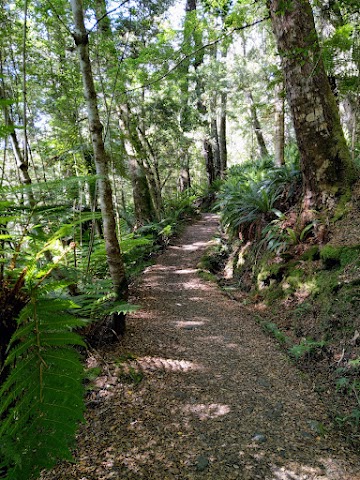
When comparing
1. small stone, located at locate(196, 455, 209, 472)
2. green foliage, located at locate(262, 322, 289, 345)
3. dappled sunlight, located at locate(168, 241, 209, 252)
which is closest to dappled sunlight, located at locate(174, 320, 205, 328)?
green foliage, located at locate(262, 322, 289, 345)

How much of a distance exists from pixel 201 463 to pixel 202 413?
1.73ft

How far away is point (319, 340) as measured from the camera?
3.58m

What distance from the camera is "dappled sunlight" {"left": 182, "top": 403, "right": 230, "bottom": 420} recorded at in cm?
268

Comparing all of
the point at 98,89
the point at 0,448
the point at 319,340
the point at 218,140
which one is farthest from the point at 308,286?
the point at 218,140

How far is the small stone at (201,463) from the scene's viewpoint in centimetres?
214

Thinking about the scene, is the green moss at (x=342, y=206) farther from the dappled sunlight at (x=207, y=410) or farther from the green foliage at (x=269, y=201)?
the dappled sunlight at (x=207, y=410)

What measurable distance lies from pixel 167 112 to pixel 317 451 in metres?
9.77

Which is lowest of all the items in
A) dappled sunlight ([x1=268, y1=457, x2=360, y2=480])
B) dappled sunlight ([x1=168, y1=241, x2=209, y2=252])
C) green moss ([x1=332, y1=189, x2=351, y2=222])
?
dappled sunlight ([x1=268, y1=457, x2=360, y2=480])

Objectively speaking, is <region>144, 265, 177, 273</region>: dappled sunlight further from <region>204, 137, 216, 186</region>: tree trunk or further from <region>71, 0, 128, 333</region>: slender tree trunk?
<region>204, 137, 216, 186</region>: tree trunk

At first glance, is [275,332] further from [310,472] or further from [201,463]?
[201,463]

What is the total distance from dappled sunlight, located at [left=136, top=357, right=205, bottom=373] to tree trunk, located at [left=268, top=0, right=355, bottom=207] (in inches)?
126

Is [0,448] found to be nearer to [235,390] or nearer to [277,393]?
[235,390]

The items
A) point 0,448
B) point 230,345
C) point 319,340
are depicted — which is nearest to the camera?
point 0,448

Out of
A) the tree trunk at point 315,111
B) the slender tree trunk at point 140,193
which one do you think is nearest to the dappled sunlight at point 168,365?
the tree trunk at point 315,111
